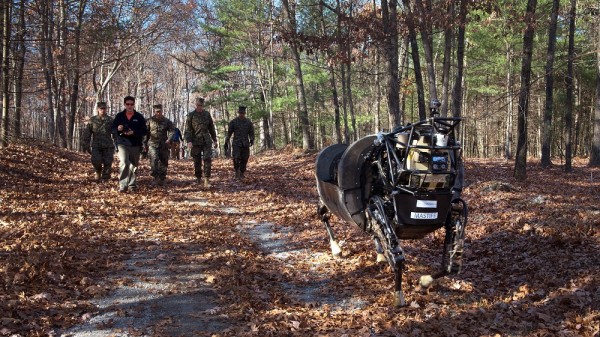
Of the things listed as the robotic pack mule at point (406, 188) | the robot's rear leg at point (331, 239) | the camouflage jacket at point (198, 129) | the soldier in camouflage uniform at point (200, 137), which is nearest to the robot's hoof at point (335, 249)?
the robot's rear leg at point (331, 239)

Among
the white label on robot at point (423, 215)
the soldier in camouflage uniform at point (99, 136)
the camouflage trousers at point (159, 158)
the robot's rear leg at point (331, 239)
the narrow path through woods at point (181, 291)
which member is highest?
the soldier in camouflage uniform at point (99, 136)

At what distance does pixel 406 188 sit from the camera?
5145mm

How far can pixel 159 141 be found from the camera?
14.4 m

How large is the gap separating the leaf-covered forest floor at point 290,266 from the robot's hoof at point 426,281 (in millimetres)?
130

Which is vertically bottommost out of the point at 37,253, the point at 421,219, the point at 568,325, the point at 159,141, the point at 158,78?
the point at 568,325

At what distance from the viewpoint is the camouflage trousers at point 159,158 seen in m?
14.1

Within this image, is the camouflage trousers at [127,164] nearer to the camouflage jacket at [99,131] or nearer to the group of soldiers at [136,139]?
the group of soldiers at [136,139]

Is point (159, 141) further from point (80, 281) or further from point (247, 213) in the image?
point (80, 281)

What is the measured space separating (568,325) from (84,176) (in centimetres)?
1418

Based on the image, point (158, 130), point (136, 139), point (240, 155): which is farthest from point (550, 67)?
point (136, 139)

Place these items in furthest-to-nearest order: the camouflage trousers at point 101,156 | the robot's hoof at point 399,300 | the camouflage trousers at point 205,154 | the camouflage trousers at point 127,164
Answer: the camouflage trousers at point 205,154 < the camouflage trousers at point 101,156 < the camouflage trousers at point 127,164 < the robot's hoof at point 399,300

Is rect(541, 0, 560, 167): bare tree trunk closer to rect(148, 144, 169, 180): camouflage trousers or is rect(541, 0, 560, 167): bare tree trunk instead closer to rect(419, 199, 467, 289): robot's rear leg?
rect(148, 144, 169, 180): camouflage trousers

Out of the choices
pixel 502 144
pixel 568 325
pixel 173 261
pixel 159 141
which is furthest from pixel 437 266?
pixel 502 144

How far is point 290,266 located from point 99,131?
8.83 metres
